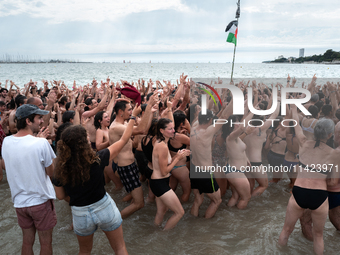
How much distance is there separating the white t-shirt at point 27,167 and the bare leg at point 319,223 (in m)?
3.42

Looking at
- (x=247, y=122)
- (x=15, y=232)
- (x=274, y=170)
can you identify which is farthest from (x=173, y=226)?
(x=274, y=170)

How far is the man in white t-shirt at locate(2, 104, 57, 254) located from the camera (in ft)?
9.05

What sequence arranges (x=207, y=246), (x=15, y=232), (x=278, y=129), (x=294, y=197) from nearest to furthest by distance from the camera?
(x=294, y=197)
(x=207, y=246)
(x=15, y=232)
(x=278, y=129)

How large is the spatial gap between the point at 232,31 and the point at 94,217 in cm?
1073

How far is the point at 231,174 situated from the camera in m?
4.67

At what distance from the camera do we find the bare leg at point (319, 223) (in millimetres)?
3225

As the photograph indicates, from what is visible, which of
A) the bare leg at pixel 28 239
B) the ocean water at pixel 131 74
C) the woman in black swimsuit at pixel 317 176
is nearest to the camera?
the bare leg at pixel 28 239

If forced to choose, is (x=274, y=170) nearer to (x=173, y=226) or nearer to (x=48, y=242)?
(x=173, y=226)

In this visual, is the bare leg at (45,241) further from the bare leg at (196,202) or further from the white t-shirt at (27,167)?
the bare leg at (196,202)

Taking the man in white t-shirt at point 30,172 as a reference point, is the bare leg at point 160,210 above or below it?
below

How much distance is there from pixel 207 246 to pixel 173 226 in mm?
622

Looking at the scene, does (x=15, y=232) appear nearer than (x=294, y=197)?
No

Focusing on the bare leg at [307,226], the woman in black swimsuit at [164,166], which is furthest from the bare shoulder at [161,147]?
the bare leg at [307,226]

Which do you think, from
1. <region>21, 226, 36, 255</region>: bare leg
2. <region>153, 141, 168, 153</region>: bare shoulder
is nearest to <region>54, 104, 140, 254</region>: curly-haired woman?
<region>21, 226, 36, 255</region>: bare leg
